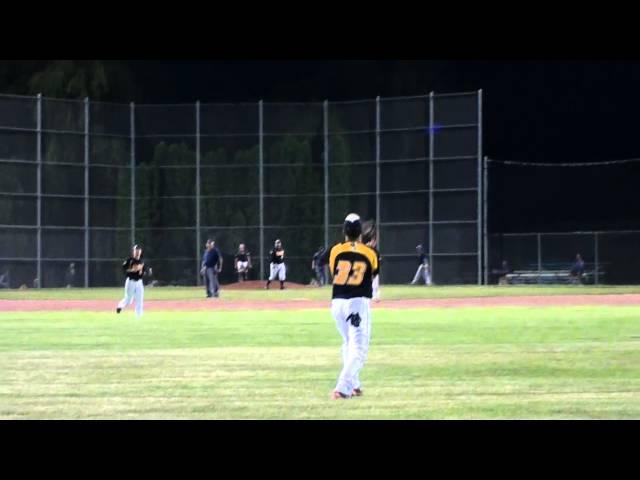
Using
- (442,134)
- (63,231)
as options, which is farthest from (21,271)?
(442,134)

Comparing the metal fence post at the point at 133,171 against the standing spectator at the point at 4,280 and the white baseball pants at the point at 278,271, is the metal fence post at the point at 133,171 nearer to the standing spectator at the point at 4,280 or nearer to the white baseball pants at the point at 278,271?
the standing spectator at the point at 4,280

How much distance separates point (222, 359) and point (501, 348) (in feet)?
13.4

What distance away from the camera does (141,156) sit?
4366 cm

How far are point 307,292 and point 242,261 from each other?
4.68 meters

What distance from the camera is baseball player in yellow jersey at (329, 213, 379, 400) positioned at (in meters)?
10.1

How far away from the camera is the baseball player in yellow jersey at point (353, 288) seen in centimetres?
1015

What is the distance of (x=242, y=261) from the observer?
41.3 m

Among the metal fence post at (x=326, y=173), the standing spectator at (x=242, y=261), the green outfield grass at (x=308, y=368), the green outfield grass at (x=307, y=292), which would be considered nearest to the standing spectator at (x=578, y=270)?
the green outfield grass at (x=307, y=292)

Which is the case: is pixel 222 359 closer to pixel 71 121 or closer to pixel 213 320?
pixel 213 320

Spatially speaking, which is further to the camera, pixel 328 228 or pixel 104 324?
pixel 328 228

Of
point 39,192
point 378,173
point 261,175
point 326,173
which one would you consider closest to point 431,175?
point 378,173

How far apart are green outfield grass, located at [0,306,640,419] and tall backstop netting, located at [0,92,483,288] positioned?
59.8 ft

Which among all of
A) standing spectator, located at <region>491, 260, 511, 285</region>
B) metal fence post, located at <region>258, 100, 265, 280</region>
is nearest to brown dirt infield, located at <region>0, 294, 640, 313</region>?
standing spectator, located at <region>491, 260, 511, 285</region>

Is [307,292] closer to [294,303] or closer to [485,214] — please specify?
[294,303]
